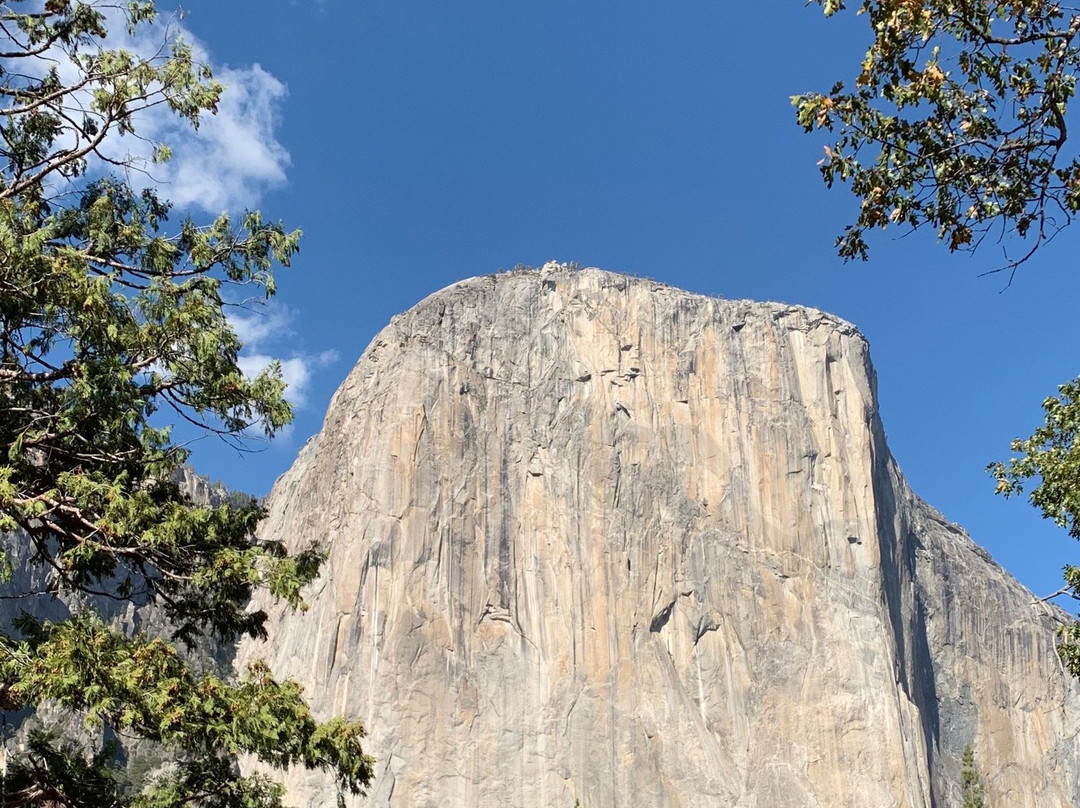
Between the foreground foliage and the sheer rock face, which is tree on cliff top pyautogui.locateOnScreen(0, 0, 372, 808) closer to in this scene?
the foreground foliage

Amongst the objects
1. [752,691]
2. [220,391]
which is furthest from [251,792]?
[752,691]

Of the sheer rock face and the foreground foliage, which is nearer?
the foreground foliage

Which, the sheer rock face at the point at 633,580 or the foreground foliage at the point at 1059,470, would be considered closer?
the foreground foliage at the point at 1059,470

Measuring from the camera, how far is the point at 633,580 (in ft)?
223

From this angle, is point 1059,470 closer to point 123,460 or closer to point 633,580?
point 123,460

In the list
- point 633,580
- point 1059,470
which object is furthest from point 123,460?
point 633,580

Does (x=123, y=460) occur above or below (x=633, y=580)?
below

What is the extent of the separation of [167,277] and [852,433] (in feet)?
217

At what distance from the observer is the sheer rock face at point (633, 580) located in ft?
204

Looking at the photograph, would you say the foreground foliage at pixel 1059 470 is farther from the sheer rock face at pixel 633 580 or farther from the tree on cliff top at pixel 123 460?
the sheer rock face at pixel 633 580

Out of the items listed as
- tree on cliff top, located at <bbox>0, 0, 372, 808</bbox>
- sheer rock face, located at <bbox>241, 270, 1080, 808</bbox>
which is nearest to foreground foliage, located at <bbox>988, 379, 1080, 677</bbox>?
tree on cliff top, located at <bbox>0, 0, 372, 808</bbox>

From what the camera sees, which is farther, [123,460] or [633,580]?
[633,580]

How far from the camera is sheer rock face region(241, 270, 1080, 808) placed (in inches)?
2451

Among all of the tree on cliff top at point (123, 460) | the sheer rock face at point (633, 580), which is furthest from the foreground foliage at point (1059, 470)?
the sheer rock face at point (633, 580)
